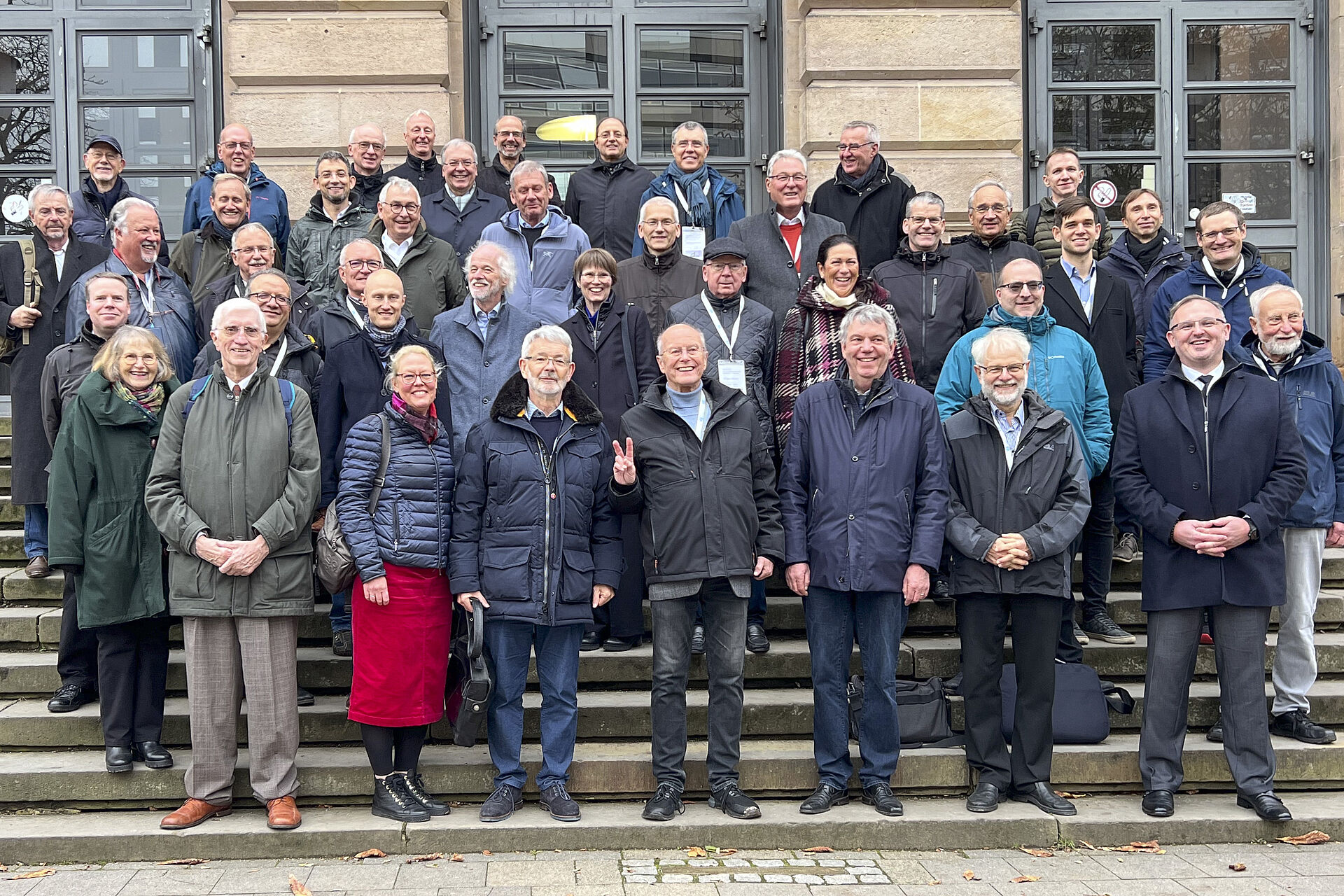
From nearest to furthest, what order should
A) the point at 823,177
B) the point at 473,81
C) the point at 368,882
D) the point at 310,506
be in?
the point at 368,882, the point at 310,506, the point at 823,177, the point at 473,81

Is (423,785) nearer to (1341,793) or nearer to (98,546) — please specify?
(98,546)

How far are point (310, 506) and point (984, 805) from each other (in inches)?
129

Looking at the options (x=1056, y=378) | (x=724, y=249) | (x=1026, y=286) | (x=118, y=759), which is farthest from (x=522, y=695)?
(x=1026, y=286)

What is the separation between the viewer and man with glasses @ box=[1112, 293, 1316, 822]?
18.5 ft

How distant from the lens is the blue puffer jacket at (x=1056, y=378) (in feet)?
20.8

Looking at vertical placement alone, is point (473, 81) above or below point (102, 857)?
above

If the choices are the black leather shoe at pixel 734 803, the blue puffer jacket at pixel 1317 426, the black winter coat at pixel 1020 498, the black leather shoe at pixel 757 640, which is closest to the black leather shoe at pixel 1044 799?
the black winter coat at pixel 1020 498

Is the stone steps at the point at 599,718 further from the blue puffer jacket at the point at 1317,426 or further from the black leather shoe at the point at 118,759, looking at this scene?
the blue puffer jacket at the point at 1317,426

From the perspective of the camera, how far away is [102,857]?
5.39 metres

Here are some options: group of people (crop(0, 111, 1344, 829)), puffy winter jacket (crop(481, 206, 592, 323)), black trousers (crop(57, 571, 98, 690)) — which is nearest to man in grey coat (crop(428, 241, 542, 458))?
group of people (crop(0, 111, 1344, 829))

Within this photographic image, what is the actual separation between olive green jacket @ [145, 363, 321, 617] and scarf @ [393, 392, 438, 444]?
0.46 meters

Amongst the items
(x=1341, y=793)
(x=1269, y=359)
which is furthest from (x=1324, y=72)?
(x=1341, y=793)

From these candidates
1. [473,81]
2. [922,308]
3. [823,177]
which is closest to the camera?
[922,308]

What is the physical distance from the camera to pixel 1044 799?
5.65 meters
